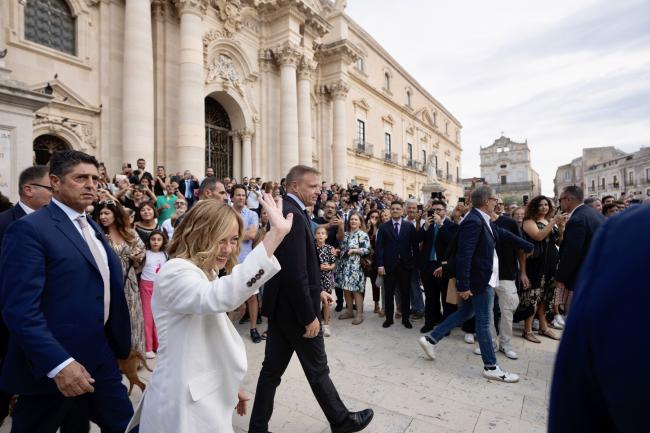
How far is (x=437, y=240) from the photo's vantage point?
20.0 ft

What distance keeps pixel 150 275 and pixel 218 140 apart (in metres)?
12.6

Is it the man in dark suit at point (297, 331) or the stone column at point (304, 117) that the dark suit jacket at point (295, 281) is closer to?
the man in dark suit at point (297, 331)

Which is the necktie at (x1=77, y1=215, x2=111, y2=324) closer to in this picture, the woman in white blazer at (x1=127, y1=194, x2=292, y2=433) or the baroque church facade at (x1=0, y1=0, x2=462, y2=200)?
the woman in white blazer at (x1=127, y1=194, x2=292, y2=433)

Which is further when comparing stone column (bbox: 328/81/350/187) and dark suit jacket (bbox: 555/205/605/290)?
stone column (bbox: 328/81/350/187)

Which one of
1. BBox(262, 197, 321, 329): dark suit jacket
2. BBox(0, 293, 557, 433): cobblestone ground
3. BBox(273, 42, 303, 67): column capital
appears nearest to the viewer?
BBox(262, 197, 321, 329): dark suit jacket

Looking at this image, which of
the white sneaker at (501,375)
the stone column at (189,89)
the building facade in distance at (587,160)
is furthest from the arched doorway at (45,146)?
the building facade in distance at (587,160)

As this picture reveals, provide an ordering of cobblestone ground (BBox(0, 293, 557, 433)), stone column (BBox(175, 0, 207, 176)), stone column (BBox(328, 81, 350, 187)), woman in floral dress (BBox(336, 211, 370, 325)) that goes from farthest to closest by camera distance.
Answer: stone column (BBox(328, 81, 350, 187))
stone column (BBox(175, 0, 207, 176))
woman in floral dress (BBox(336, 211, 370, 325))
cobblestone ground (BBox(0, 293, 557, 433))

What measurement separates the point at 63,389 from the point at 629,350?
2.27m

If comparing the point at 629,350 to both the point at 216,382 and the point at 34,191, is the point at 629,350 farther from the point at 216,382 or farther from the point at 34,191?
the point at 34,191

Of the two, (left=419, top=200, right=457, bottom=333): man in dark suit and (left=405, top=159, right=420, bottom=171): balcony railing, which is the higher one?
(left=405, top=159, right=420, bottom=171): balcony railing

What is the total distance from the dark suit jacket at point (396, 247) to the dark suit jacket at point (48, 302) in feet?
16.3

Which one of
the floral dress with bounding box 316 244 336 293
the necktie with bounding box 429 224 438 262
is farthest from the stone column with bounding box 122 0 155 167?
the necktie with bounding box 429 224 438 262

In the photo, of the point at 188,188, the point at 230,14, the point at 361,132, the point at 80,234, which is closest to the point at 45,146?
the point at 188,188

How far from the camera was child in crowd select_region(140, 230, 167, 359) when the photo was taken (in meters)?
4.75
